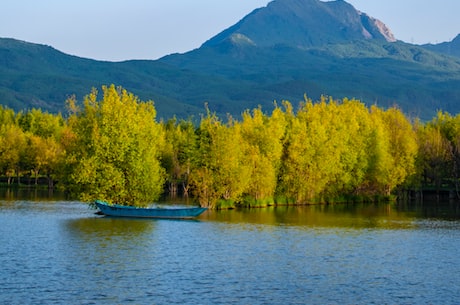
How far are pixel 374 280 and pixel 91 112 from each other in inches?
1726

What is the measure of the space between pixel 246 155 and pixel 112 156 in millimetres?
24032

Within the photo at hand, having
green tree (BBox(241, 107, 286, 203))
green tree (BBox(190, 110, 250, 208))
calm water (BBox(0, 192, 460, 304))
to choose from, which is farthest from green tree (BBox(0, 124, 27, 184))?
calm water (BBox(0, 192, 460, 304))

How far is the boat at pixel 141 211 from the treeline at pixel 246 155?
1906 mm

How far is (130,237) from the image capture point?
5972 centimetres

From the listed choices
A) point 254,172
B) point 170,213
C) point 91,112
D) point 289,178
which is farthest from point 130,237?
point 289,178

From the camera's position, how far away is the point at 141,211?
76.0m

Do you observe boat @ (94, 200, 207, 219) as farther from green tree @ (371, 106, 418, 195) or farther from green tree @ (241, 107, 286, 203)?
green tree @ (371, 106, 418, 195)

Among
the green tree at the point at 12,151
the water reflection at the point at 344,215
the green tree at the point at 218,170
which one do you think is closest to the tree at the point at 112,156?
the water reflection at the point at 344,215

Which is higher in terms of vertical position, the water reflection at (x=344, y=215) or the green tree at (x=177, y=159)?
the green tree at (x=177, y=159)

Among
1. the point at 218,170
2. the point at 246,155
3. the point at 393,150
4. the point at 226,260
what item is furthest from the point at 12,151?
the point at 226,260

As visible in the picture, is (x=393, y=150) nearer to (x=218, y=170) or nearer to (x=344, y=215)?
(x=344, y=215)

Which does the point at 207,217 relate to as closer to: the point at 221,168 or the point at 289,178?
the point at 221,168

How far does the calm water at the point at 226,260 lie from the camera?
1515 inches

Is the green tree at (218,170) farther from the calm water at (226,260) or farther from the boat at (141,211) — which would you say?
the boat at (141,211)
